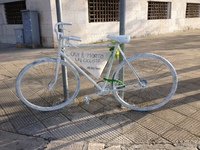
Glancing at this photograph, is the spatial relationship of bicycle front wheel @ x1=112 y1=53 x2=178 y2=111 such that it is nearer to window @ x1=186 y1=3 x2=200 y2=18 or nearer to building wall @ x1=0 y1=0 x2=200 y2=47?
building wall @ x1=0 y1=0 x2=200 y2=47

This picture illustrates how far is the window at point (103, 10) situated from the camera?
8.91 metres

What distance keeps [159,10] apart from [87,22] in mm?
5815

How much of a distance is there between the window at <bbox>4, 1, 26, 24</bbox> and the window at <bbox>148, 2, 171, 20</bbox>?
7.11 metres

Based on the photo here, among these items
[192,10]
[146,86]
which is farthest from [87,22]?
[192,10]

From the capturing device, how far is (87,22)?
870cm

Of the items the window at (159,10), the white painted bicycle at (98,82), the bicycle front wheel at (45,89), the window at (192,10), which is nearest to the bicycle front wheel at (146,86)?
the white painted bicycle at (98,82)

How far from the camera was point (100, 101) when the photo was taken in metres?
3.13

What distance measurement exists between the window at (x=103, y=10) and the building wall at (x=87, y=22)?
27cm

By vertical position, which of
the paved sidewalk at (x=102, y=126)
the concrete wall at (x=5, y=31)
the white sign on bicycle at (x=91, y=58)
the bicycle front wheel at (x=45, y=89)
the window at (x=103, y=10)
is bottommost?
the paved sidewalk at (x=102, y=126)

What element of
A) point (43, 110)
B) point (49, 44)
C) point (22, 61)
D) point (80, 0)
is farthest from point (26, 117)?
point (80, 0)

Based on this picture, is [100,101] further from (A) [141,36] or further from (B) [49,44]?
(A) [141,36]

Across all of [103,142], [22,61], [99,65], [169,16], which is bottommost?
[103,142]

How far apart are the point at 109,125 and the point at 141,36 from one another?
9.59m

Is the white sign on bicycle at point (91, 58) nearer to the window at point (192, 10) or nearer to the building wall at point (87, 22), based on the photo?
the building wall at point (87, 22)
